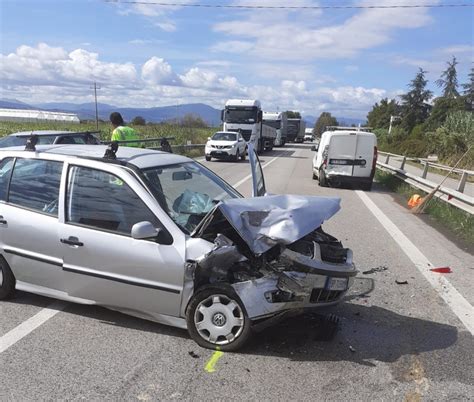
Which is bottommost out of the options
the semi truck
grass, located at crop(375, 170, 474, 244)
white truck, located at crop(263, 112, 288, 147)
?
the semi truck

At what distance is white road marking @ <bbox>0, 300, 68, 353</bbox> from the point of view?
395 centimetres

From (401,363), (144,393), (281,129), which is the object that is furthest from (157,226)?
(281,129)

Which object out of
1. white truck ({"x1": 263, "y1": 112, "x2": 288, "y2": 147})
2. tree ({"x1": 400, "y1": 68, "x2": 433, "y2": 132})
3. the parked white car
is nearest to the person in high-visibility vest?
the parked white car

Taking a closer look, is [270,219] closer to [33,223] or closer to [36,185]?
[33,223]

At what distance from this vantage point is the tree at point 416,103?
Result: 88.5 metres

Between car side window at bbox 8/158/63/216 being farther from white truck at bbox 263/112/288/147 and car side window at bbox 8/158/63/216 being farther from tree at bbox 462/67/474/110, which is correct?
tree at bbox 462/67/474/110

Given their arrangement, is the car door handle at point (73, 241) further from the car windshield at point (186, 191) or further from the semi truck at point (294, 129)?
the semi truck at point (294, 129)

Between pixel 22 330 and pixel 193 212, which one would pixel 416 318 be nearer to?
pixel 193 212

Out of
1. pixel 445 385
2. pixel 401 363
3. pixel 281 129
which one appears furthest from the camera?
pixel 281 129

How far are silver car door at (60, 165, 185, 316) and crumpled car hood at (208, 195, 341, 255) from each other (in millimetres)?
483

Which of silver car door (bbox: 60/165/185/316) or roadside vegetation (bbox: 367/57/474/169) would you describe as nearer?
silver car door (bbox: 60/165/185/316)

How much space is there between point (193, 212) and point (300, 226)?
1.11 m

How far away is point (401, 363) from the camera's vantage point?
3812mm

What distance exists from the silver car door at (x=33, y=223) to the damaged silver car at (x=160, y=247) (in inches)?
0.4
